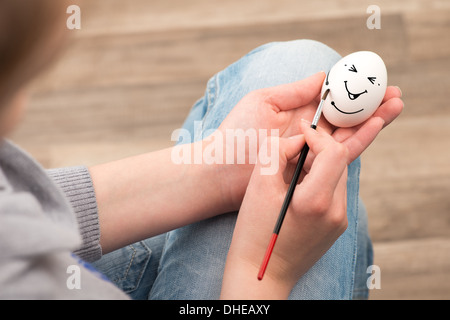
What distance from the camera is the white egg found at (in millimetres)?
634

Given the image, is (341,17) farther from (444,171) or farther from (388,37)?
(444,171)

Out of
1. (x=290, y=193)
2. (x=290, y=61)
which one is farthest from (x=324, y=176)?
(x=290, y=61)

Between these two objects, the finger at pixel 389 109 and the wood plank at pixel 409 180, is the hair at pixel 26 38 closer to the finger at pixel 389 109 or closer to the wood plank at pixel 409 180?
the finger at pixel 389 109

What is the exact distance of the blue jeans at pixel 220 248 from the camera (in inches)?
24.0

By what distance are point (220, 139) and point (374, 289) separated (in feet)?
1.98

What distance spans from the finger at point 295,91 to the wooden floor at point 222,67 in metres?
0.53

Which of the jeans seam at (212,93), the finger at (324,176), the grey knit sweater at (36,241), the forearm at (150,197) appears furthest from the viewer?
the jeans seam at (212,93)

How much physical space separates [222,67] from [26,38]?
101 centimetres

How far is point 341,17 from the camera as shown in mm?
1309

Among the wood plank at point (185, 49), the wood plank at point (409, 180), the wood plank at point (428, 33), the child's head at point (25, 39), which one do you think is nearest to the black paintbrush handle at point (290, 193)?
the child's head at point (25, 39)

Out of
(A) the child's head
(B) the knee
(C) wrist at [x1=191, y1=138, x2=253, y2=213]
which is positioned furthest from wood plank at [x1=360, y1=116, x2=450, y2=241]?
(A) the child's head

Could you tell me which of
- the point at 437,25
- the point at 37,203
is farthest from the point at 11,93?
the point at 437,25

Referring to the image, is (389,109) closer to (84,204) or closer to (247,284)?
(247,284)

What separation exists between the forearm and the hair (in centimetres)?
34
